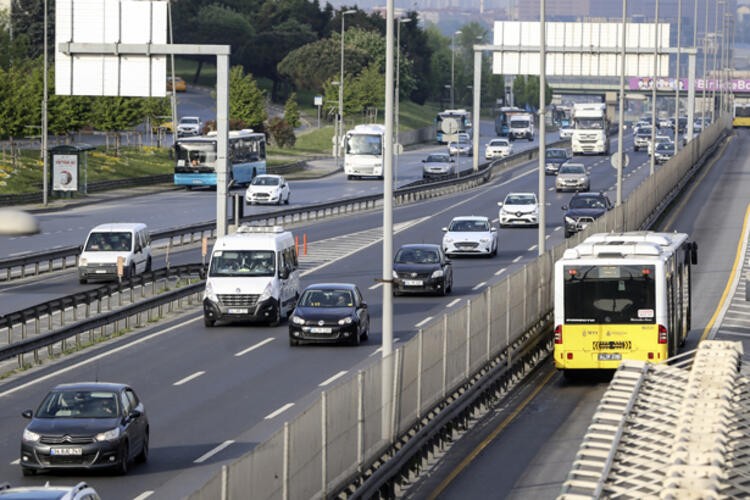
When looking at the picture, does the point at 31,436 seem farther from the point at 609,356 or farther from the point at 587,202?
the point at 587,202

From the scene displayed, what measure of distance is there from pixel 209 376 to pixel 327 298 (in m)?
5.83

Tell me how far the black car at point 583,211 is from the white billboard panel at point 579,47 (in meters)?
24.8

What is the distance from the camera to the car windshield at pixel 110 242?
2047 inches

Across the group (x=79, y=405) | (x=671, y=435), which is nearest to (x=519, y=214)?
(x=79, y=405)

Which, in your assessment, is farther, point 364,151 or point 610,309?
point 364,151

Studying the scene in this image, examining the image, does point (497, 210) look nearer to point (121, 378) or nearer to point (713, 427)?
point (121, 378)

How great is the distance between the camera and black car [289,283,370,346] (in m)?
38.6

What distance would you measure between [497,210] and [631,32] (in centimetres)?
2074

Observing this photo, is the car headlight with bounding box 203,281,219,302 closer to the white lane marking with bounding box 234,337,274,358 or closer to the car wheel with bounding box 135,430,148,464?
the white lane marking with bounding box 234,337,274,358

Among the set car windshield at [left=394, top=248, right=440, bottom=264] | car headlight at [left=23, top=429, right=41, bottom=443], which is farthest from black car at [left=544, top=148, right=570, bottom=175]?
car headlight at [left=23, top=429, right=41, bottom=443]

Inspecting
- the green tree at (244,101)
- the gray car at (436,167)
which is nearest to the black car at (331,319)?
the gray car at (436,167)

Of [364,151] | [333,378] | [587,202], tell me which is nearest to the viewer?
[333,378]

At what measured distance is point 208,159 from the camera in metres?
95.6

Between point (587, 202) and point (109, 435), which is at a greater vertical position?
point (587, 202)
